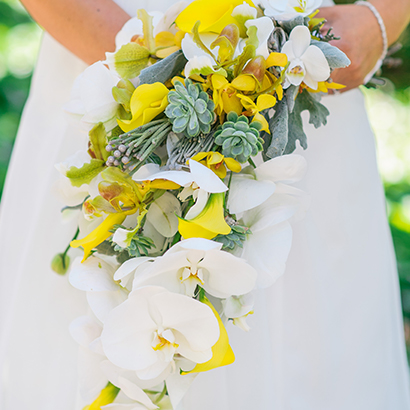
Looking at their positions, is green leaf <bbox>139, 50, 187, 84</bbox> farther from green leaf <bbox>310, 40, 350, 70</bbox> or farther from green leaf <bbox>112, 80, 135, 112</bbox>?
green leaf <bbox>310, 40, 350, 70</bbox>

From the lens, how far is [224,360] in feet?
1.29

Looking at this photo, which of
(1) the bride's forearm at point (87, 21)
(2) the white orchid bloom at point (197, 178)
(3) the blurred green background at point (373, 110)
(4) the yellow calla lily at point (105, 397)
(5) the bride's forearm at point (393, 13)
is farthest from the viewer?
(3) the blurred green background at point (373, 110)

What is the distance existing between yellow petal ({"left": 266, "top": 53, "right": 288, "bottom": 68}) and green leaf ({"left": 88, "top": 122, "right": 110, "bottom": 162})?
0.62 ft

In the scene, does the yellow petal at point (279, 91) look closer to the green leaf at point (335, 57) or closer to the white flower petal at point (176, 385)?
the green leaf at point (335, 57)

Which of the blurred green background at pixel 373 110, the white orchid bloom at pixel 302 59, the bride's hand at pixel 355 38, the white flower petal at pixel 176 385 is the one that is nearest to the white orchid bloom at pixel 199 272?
the white flower petal at pixel 176 385

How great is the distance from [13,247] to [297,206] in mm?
523

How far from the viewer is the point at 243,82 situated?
0.39 meters

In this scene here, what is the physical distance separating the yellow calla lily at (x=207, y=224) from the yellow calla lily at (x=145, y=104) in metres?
0.11

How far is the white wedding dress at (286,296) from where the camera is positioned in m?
0.59

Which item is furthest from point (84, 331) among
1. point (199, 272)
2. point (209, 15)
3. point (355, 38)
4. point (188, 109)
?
point (355, 38)

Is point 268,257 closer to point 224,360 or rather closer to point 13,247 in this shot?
point 224,360

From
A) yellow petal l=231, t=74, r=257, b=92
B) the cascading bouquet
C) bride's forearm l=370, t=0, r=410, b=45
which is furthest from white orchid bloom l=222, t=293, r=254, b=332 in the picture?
bride's forearm l=370, t=0, r=410, b=45

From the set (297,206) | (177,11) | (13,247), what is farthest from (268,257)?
(13,247)

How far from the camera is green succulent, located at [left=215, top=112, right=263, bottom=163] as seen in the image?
381 mm
